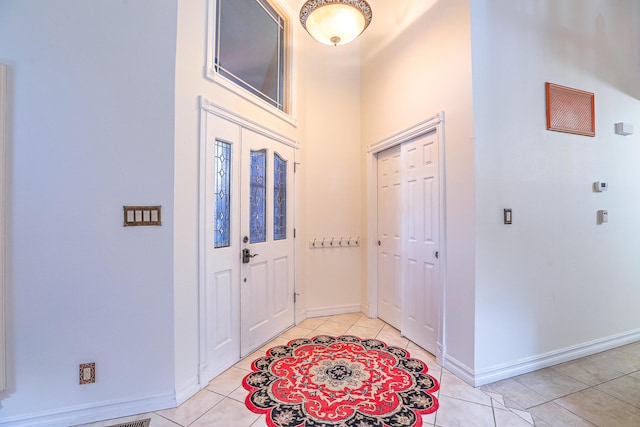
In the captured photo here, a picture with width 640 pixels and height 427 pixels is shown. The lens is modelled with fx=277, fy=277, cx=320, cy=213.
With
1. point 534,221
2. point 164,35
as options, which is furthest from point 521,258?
point 164,35

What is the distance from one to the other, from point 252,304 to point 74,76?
217 centimetres

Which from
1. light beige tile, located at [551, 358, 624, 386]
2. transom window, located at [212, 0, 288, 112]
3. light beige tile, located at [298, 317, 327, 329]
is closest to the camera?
light beige tile, located at [551, 358, 624, 386]

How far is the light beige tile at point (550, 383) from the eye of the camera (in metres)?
2.01

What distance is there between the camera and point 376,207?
11.7 feet

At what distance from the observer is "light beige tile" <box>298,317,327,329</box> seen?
3.25 m

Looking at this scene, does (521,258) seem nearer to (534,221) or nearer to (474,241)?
(534,221)

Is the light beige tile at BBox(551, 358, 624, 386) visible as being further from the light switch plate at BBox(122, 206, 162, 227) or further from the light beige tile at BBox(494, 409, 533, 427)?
the light switch plate at BBox(122, 206, 162, 227)

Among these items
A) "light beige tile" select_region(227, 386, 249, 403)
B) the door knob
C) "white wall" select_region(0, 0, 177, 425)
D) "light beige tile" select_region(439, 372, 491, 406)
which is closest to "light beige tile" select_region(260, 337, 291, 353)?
"light beige tile" select_region(227, 386, 249, 403)

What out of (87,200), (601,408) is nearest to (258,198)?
(87,200)

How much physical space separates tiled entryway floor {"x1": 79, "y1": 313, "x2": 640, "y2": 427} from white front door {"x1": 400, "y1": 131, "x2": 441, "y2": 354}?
349mm

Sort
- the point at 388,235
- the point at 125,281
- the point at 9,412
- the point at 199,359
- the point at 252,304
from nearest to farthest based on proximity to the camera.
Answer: the point at 9,412 < the point at 125,281 < the point at 199,359 < the point at 252,304 < the point at 388,235

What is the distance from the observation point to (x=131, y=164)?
181 cm

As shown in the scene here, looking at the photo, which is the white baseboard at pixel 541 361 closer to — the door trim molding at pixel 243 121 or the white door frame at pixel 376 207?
the white door frame at pixel 376 207

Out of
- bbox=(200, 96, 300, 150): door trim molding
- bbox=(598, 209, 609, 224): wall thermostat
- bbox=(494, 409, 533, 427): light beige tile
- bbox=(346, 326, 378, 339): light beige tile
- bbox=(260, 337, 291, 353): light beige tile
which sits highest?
bbox=(200, 96, 300, 150): door trim molding
